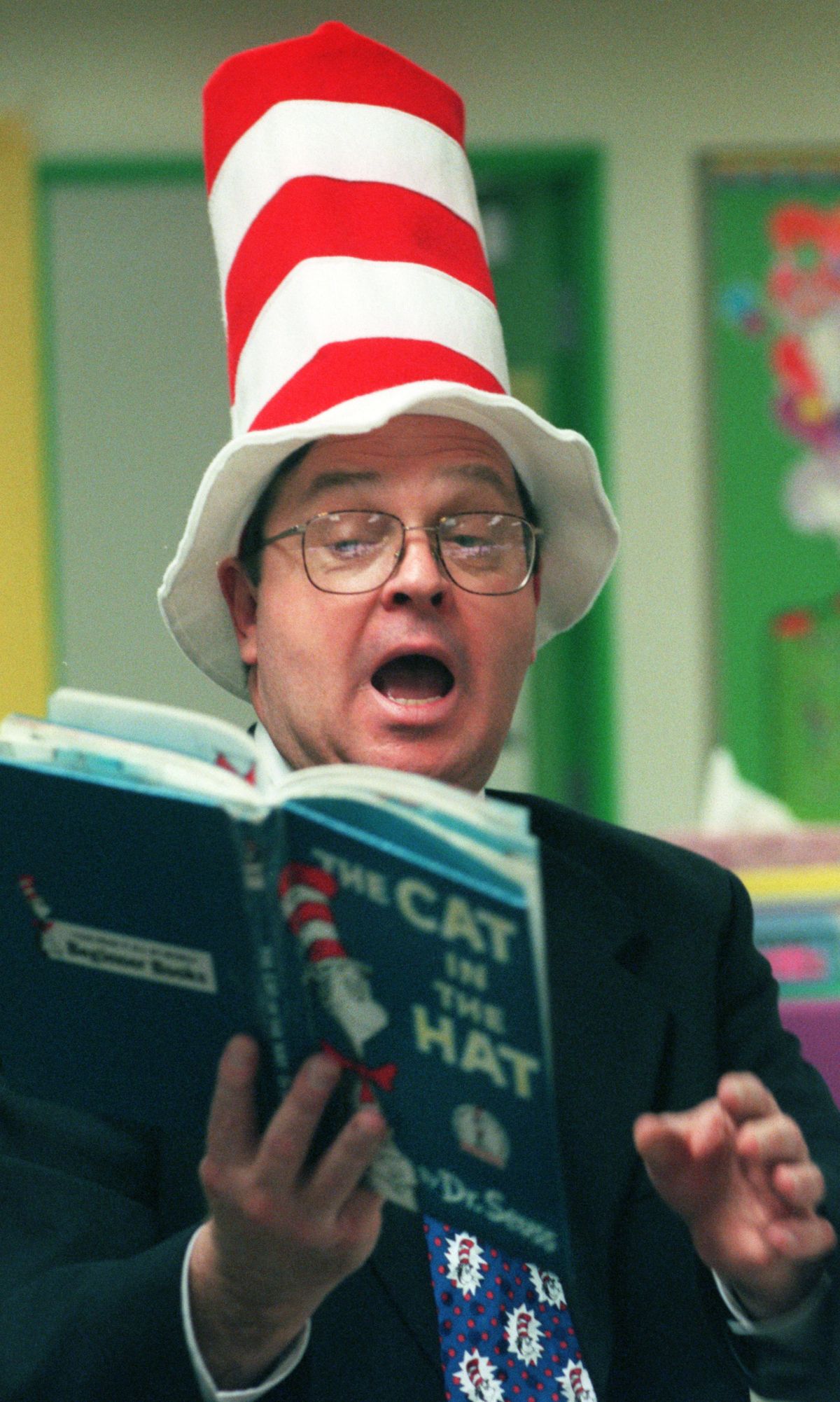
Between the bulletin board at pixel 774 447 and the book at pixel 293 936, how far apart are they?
3080mm

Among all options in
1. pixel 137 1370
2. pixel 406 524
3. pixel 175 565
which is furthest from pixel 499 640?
pixel 137 1370

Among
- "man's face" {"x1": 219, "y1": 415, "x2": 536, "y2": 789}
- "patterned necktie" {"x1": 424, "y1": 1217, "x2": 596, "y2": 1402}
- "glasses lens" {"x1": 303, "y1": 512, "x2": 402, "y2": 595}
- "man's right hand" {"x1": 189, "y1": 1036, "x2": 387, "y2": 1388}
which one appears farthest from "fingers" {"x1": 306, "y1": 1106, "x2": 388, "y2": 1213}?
"glasses lens" {"x1": 303, "y1": 512, "x2": 402, "y2": 595}

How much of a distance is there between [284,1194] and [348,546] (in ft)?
1.96

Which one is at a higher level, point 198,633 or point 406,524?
point 406,524

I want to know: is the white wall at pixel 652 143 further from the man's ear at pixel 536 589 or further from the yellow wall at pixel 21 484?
the man's ear at pixel 536 589

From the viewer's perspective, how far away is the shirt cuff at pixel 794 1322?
1.17m

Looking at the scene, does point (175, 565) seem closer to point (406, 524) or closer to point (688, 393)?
point (406, 524)

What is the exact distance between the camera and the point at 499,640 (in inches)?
55.5

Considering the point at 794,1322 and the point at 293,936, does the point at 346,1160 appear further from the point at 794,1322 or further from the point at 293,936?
the point at 794,1322

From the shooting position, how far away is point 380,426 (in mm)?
1359

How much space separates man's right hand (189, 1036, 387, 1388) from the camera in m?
0.97

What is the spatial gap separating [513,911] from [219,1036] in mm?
263

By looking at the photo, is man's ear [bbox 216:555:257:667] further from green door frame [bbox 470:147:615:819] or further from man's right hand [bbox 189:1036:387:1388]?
green door frame [bbox 470:147:615:819]

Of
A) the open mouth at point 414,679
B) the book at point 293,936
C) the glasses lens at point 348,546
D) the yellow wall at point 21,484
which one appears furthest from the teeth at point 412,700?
the yellow wall at point 21,484
